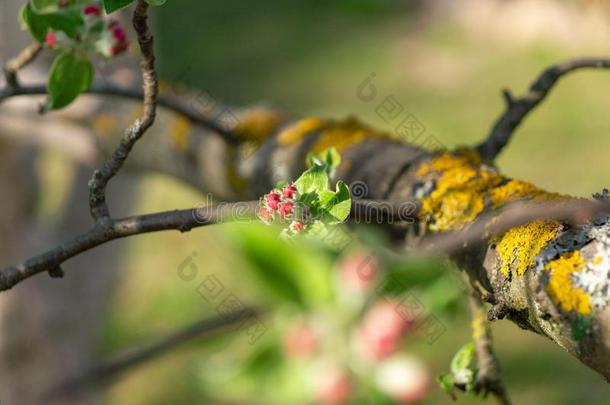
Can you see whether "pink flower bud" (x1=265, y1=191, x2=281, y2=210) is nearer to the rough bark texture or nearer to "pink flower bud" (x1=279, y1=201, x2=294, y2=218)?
"pink flower bud" (x1=279, y1=201, x2=294, y2=218)

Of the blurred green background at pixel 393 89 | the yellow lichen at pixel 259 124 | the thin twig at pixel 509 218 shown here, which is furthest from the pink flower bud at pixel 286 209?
the blurred green background at pixel 393 89

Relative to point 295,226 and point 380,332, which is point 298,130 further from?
point 380,332

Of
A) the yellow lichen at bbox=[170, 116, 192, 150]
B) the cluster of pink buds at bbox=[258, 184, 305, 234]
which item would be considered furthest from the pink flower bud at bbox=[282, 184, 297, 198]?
the yellow lichen at bbox=[170, 116, 192, 150]

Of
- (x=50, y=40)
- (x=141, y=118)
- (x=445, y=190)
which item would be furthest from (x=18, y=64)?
(x=445, y=190)

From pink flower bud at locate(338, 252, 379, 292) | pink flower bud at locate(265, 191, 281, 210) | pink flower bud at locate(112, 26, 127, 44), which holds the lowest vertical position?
pink flower bud at locate(265, 191, 281, 210)

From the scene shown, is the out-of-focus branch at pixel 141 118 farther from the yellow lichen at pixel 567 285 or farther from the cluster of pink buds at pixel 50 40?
the yellow lichen at pixel 567 285

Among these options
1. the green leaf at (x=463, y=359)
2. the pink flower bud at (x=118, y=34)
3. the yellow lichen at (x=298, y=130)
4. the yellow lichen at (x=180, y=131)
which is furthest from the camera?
the yellow lichen at (x=180, y=131)
